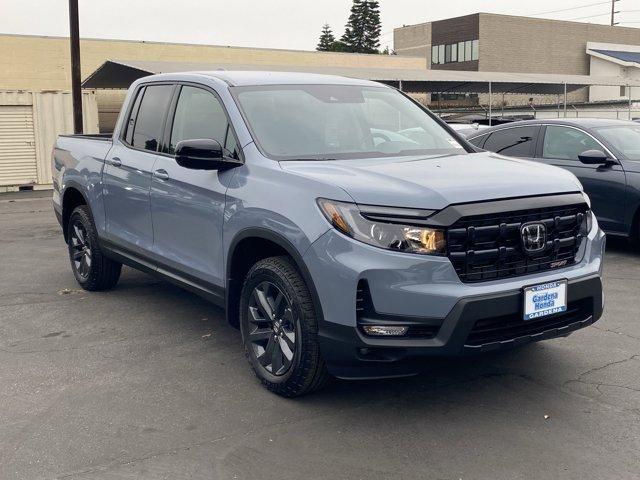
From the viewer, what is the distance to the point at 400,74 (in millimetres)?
25688

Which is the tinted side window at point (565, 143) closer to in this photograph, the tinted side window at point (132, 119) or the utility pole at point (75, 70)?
the tinted side window at point (132, 119)

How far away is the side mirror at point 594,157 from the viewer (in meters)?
8.41

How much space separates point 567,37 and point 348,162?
2498 inches

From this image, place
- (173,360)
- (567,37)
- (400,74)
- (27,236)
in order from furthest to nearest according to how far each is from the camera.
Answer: (567,37), (400,74), (27,236), (173,360)

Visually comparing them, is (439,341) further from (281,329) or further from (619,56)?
(619,56)

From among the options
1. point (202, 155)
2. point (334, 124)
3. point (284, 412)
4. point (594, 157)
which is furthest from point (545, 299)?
point (594, 157)

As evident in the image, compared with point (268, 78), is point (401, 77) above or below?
above

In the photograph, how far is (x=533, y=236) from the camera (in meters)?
4.05

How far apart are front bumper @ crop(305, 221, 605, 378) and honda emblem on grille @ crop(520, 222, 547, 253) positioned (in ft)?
0.50

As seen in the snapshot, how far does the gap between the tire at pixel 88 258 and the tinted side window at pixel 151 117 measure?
116 cm

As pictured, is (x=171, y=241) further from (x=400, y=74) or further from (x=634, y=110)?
(x=634, y=110)

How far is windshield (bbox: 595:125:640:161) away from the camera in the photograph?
8680 mm

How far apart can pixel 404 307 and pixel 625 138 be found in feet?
20.6

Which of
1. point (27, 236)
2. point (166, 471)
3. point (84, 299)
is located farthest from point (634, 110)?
point (166, 471)
